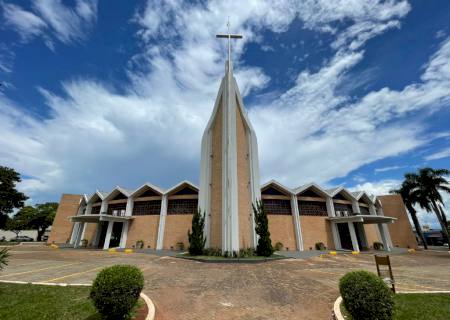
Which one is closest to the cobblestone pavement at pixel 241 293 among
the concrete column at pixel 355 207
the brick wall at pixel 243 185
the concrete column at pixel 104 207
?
the brick wall at pixel 243 185

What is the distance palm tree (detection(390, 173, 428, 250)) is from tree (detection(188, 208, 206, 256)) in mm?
31126

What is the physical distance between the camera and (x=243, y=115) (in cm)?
2514

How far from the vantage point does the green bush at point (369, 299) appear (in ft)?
14.8

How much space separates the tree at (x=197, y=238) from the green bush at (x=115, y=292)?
15.1 meters

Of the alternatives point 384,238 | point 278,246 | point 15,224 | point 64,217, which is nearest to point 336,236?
point 384,238

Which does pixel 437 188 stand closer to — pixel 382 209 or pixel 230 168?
pixel 382 209

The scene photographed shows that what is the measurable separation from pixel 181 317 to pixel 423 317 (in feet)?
20.1

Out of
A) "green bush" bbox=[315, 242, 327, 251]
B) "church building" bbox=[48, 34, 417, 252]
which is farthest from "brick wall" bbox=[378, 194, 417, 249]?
"green bush" bbox=[315, 242, 327, 251]

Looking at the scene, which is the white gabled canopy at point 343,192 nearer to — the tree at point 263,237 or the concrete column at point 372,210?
the concrete column at point 372,210

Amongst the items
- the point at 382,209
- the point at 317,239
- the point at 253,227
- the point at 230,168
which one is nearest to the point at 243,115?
the point at 230,168

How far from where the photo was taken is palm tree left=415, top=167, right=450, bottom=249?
2814cm

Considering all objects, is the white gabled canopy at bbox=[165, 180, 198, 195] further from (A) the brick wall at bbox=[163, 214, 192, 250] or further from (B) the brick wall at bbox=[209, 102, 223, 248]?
(B) the brick wall at bbox=[209, 102, 223, 248]

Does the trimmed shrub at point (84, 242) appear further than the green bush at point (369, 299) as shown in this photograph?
Yes

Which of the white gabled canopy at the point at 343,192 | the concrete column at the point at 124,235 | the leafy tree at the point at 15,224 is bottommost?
the concrete column at the point at 124,235
